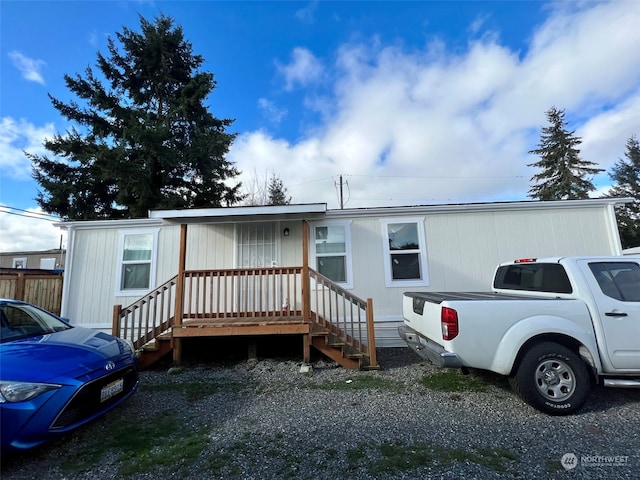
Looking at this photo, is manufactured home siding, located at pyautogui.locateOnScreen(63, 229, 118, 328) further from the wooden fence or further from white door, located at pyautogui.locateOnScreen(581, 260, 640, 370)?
white door, located at pyautogui.locateOnScreen(581, 260, 640, 370)

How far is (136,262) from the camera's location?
741 centimetres

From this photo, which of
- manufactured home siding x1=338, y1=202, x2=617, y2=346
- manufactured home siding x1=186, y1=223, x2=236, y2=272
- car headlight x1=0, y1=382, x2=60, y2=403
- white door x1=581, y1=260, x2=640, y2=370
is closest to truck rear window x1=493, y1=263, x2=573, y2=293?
white door x1=581, y1=260, x2=640, y2=370

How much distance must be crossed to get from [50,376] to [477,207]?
7415 mm

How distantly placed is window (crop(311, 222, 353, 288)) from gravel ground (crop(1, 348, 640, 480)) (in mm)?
2791

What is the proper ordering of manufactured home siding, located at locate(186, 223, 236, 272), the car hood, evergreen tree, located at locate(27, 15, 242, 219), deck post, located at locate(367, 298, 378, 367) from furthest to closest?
1. evergreen tree, located at locate(27, 15, 242, 219)
2. manufactured home siding, located at locate(186, 223, 236, 272)
3. deck post, located at locate(367, 298, 378, 367)
4. the car hood

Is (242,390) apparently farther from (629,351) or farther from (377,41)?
(377,41)

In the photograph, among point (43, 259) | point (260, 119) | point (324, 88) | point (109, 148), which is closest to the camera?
point (324, 88)

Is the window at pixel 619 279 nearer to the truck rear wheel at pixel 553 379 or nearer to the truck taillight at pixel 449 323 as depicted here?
the truck rear wheel at pixel 553 379

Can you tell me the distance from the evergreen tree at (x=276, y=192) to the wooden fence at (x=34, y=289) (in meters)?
15.1

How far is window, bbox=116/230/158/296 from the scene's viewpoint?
7328 mm

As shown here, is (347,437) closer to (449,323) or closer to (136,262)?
(449,323)

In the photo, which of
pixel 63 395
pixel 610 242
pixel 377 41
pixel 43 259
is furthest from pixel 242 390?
pixel 43 259

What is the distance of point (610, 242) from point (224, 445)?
8323mm

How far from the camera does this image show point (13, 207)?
1505 cm
